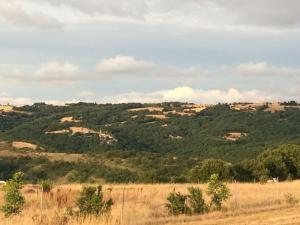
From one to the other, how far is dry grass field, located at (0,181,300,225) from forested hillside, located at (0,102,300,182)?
1851 inches

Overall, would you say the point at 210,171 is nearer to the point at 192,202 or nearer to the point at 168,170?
the point at 168,170

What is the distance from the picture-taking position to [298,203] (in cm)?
3102

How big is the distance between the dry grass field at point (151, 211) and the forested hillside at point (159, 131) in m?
47.0

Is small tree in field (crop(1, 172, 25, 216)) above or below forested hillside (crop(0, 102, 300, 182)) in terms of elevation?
below

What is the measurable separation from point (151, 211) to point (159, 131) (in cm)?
12070

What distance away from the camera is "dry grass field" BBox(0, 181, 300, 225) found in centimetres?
1885

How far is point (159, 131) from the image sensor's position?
145 m

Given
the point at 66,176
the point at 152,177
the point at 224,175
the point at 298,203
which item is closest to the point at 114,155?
the point at 66,176

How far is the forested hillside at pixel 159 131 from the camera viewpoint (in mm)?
103750

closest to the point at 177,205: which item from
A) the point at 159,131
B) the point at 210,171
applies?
the point at 210,171

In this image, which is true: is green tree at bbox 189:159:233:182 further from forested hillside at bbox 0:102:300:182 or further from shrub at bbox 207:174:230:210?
shrub at bbox 207:174:230:210

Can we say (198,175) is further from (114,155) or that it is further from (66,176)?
(114,155)

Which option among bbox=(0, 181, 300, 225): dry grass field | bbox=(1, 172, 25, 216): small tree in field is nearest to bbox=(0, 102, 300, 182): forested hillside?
bbox=(0, 181, 300, 225): dry grass field

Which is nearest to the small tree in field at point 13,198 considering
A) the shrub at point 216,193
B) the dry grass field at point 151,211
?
the dry grass field at point 151,211
